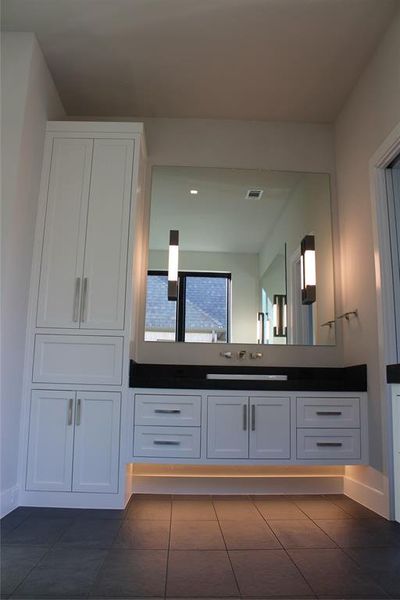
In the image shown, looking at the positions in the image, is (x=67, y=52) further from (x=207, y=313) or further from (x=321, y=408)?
(x=321, y=408)

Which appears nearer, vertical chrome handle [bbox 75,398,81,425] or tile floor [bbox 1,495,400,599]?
tile floor [bbox 1,495,400,599]

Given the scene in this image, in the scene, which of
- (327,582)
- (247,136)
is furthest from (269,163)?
(327,582)

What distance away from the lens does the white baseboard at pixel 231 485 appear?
309cm

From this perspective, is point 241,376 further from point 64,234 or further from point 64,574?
point 64,574

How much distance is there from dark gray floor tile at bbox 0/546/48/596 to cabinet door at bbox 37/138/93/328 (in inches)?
50.0

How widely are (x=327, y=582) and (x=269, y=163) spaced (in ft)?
9.49

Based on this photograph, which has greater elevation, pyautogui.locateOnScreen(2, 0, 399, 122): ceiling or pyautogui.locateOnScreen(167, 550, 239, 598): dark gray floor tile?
pyautogui.locateOnScreen(2, 0, 399, 122): ceiling

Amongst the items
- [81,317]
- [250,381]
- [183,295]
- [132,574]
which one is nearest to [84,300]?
[81,317]

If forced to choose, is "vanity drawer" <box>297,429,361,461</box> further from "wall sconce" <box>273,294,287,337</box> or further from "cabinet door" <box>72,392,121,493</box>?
"cabinet door" <box>72,392,121,493</box>

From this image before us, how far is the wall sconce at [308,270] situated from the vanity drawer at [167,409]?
1241mm

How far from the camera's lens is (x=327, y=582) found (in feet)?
5.64

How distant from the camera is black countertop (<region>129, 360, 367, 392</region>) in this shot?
281 centimetres

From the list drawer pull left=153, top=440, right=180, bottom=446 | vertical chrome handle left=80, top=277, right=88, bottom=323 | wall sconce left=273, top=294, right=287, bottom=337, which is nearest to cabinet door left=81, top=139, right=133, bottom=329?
vertical chrome handle left=80, top=277, right=88, bottom=323

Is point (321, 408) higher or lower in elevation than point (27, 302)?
lower
